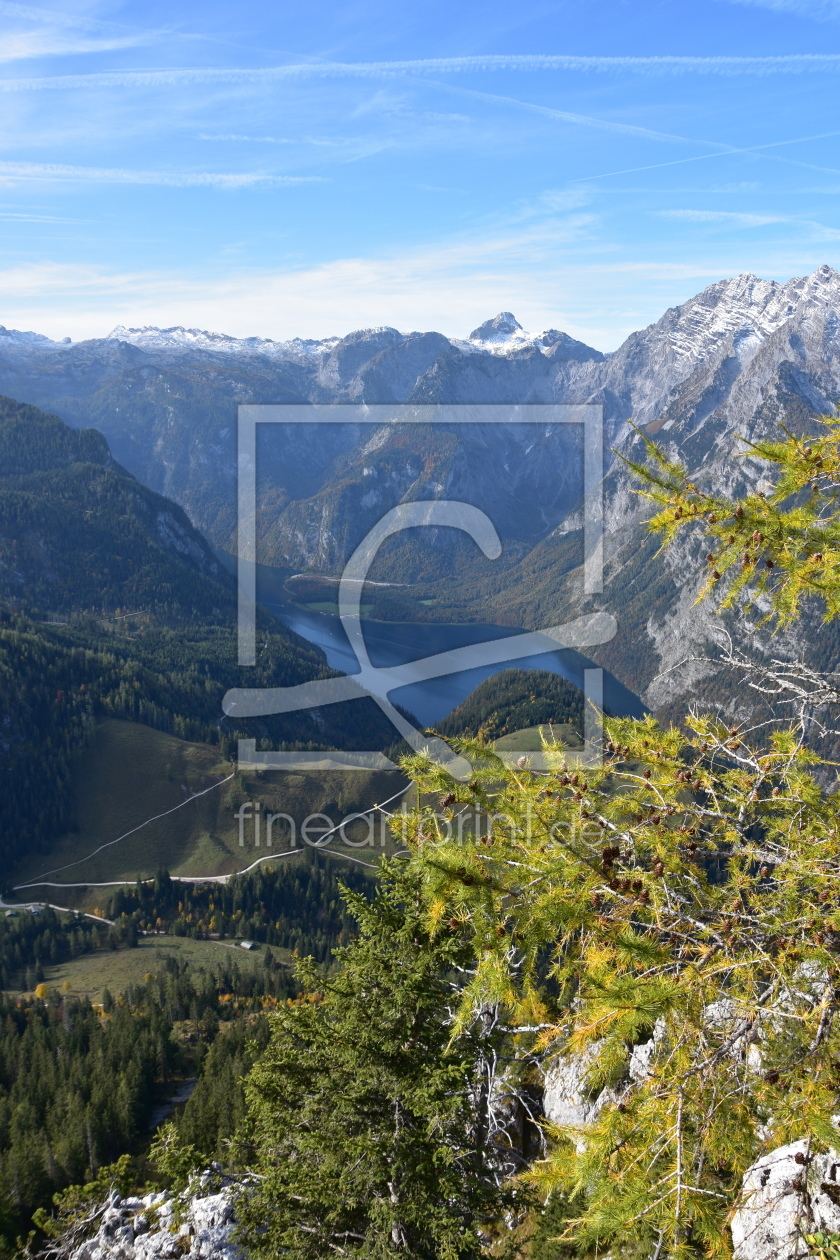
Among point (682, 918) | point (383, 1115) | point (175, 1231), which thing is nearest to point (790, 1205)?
point (682, 918)

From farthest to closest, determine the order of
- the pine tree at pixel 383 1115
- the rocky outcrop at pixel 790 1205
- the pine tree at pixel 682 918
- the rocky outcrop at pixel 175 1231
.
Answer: the rocky outcrop at pixel 175 1231, the pine tree at pixel 383 1115, the rocky outcrop at pixel 790 1205, the pine tree at pixel 682 918

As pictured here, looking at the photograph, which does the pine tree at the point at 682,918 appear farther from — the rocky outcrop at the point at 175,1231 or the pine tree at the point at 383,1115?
the rocky outcrop at the point at 175,1231

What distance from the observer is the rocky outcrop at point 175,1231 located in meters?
19.0

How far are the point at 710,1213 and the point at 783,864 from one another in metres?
3.19

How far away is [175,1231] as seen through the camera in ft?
67.7

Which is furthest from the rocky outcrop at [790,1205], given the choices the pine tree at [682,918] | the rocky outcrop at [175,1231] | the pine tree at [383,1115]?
the rocky outcrop at [175,1231]

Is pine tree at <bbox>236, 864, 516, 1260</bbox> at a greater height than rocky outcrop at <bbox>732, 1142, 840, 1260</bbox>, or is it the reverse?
rocky outcrop at <bbox>732, 1142, 840, 1260</bbox>

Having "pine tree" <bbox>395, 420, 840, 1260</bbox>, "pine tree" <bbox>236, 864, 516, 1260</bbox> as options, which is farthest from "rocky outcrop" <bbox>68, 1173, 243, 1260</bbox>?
"pine tree" <bbox>395, 420, 840, 1260</bbox>

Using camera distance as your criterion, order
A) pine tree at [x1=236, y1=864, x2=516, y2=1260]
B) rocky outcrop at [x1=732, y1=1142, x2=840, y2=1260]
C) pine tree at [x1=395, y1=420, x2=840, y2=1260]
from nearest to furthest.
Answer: pine tree at [x1=395, y1=420, x2=840, y2=1260]
rocky outcrop at [x1=732, y1=1142, x2=840, y2=1260]
pine tree at [x1=236, y1=864, x2=516, y2=1260]

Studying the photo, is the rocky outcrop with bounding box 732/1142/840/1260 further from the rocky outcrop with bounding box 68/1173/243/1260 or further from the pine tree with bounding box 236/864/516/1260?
the rocky outcrop with bounding box 68/1173/243/1260

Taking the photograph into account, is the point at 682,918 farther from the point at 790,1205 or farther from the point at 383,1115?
the point at 383,1115

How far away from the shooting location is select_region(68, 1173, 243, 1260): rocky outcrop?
1900 cm

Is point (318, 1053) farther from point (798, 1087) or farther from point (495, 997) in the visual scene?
point (798, 1087)

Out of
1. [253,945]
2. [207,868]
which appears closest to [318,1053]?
[253,945]
